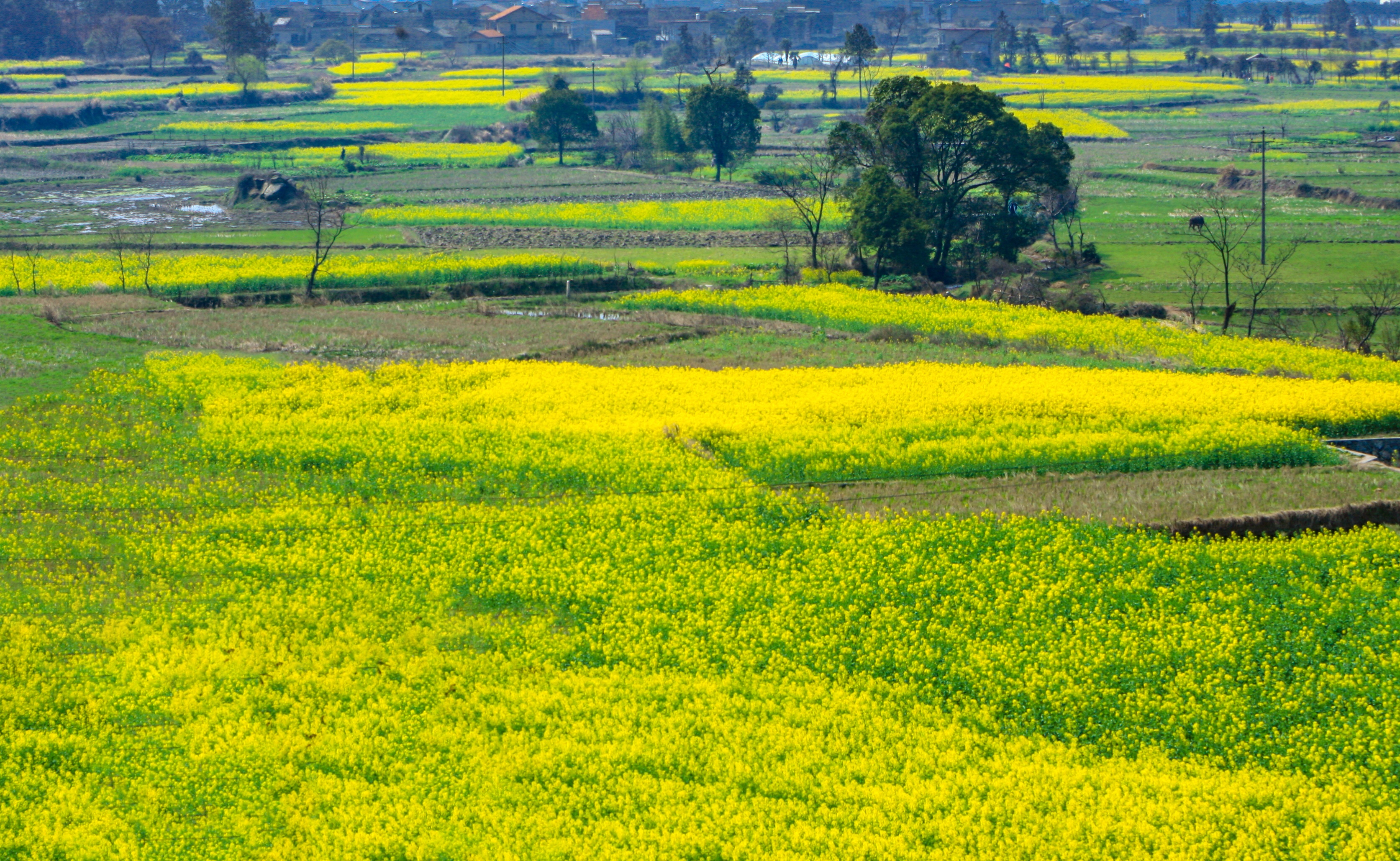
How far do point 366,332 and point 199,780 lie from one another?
2416 centimetres

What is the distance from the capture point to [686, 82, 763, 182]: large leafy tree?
77.0 metres

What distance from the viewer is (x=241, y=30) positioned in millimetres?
126438

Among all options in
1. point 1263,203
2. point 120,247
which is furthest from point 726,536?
point 1263,203

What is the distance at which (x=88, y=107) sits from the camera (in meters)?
100

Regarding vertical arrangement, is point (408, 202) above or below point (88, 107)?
below

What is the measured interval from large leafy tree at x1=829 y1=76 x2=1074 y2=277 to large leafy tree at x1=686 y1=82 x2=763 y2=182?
25.7m

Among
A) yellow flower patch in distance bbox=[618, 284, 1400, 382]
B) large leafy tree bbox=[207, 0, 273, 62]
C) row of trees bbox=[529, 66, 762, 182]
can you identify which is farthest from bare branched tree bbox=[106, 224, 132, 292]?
large leafy tree bbox=[207, 0, 273, 62]

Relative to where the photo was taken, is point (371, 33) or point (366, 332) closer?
point (366, 332)

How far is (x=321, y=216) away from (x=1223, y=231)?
3551 centimetres

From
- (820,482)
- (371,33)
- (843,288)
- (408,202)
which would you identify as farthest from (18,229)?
(371,33)

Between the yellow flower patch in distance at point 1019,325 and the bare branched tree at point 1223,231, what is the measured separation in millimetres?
3891

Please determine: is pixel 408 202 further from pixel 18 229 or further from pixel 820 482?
pixel 820 482

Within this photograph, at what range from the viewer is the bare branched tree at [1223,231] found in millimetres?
41534

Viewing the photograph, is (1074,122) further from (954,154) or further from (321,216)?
(321,216)
